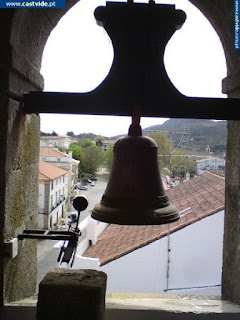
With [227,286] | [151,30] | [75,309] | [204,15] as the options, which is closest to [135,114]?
[151,30]

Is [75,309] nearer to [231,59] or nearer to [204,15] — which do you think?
[231,59]

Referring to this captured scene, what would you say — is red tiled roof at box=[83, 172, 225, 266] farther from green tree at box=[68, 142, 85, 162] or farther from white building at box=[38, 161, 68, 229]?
green tree at box=[68, 142, 85, 162]

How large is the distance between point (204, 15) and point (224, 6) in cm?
22

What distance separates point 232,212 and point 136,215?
968 mm

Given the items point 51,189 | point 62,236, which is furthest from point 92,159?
point 62,236

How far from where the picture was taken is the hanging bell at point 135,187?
4.96 ft

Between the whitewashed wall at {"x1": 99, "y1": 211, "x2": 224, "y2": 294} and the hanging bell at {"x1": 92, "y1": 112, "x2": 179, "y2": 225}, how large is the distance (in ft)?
11.9

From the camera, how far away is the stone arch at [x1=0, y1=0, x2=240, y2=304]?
1.71m

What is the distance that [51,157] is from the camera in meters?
4.38

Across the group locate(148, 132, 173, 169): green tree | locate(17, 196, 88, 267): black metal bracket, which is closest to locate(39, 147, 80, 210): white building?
locate(148, 132, 173, 169): green tree

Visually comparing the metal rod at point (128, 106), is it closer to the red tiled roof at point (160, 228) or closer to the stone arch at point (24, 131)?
the stone arch at point (24, 131)

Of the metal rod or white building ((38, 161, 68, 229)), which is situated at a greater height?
the metal rod

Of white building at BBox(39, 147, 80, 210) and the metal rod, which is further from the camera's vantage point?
white building at BBox(39, 147, 80, 210)

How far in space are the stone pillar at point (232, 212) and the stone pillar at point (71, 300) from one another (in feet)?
3.17
